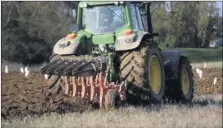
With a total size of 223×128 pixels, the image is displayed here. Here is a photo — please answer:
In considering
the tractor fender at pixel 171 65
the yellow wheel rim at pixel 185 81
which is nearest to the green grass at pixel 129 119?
the tractor fender at pixel 171 65

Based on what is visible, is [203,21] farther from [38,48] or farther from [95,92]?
[95,92]

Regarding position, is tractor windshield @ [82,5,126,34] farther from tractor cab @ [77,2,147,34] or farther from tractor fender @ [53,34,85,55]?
tractor fender @ [53,34,85,55]

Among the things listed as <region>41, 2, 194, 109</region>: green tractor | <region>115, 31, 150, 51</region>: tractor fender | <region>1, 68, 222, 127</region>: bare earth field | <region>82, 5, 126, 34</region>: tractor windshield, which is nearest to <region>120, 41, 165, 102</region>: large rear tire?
<region>41, 2, 194, 109</region>: green tractor

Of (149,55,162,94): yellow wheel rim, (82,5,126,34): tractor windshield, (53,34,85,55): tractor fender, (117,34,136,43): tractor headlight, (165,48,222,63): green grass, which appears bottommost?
(165,48,222,63): green grass

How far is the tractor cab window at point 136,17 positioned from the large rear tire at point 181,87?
1323 mm

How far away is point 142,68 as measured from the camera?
7.61 meters

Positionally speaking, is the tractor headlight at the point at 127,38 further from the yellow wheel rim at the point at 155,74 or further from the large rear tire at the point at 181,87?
the large rear tire at the point at 181,87

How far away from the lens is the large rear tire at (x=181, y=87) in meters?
9.70

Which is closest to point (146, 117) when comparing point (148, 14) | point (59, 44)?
point (59, 44)

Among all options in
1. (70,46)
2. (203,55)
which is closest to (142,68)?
(70,46)

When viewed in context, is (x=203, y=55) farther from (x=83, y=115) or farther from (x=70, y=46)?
(x=83, y=115)

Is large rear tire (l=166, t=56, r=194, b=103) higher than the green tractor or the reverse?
the reverse

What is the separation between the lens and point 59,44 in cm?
834

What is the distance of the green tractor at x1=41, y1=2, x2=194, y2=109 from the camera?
289 inches
